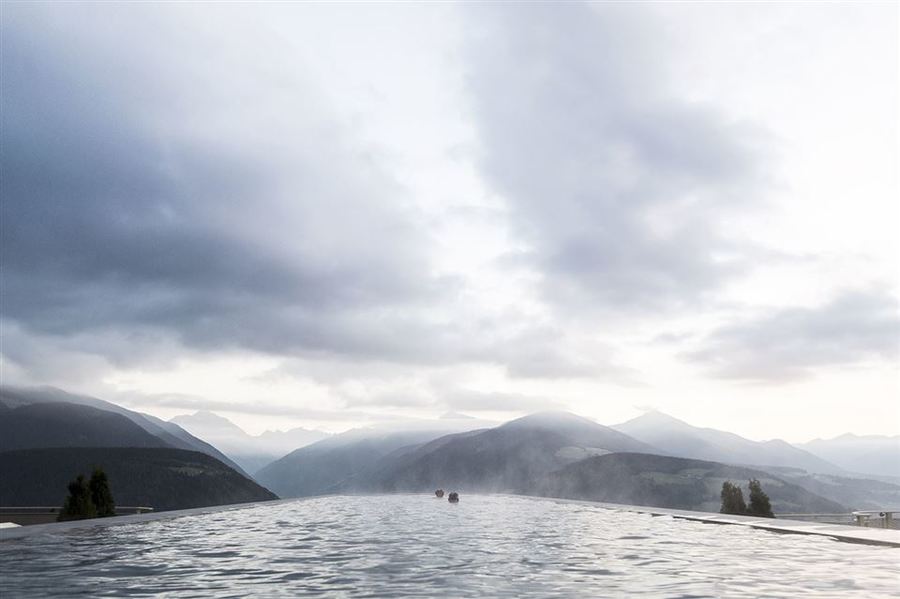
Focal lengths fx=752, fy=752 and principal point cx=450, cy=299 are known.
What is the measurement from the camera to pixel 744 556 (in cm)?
1738

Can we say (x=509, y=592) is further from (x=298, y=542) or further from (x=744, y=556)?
(x=298, y=542)

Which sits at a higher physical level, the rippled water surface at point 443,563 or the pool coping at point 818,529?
the pool coping at point 818,529

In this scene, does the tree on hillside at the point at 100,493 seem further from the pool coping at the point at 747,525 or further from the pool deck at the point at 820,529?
the pool deck at the point at 820,529

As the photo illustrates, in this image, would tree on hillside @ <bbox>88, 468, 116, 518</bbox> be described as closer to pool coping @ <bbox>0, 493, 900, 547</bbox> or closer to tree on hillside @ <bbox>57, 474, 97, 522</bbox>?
tree on hillside @ <bbox>57, 474, 97, 522</bbox>

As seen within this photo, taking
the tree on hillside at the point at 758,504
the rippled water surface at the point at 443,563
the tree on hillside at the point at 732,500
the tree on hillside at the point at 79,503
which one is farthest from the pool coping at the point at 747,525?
the tree on hillside at the point at 732,500

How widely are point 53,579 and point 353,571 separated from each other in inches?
210

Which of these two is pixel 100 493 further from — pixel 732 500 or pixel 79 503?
pixel 732 500

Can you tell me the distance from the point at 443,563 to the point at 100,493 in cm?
2514

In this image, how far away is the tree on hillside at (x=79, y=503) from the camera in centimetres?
3325

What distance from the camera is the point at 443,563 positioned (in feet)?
53.5

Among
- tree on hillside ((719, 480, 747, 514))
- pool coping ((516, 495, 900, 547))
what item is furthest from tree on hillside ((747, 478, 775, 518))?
pool coping ((516, 495, 900, 547))

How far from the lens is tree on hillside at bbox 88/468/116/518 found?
34.9m

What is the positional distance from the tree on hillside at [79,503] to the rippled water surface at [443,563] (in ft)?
25.8

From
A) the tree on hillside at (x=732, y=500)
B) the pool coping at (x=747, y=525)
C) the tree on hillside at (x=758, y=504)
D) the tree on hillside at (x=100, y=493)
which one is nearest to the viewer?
the pool coping at (x=747, y=525)
